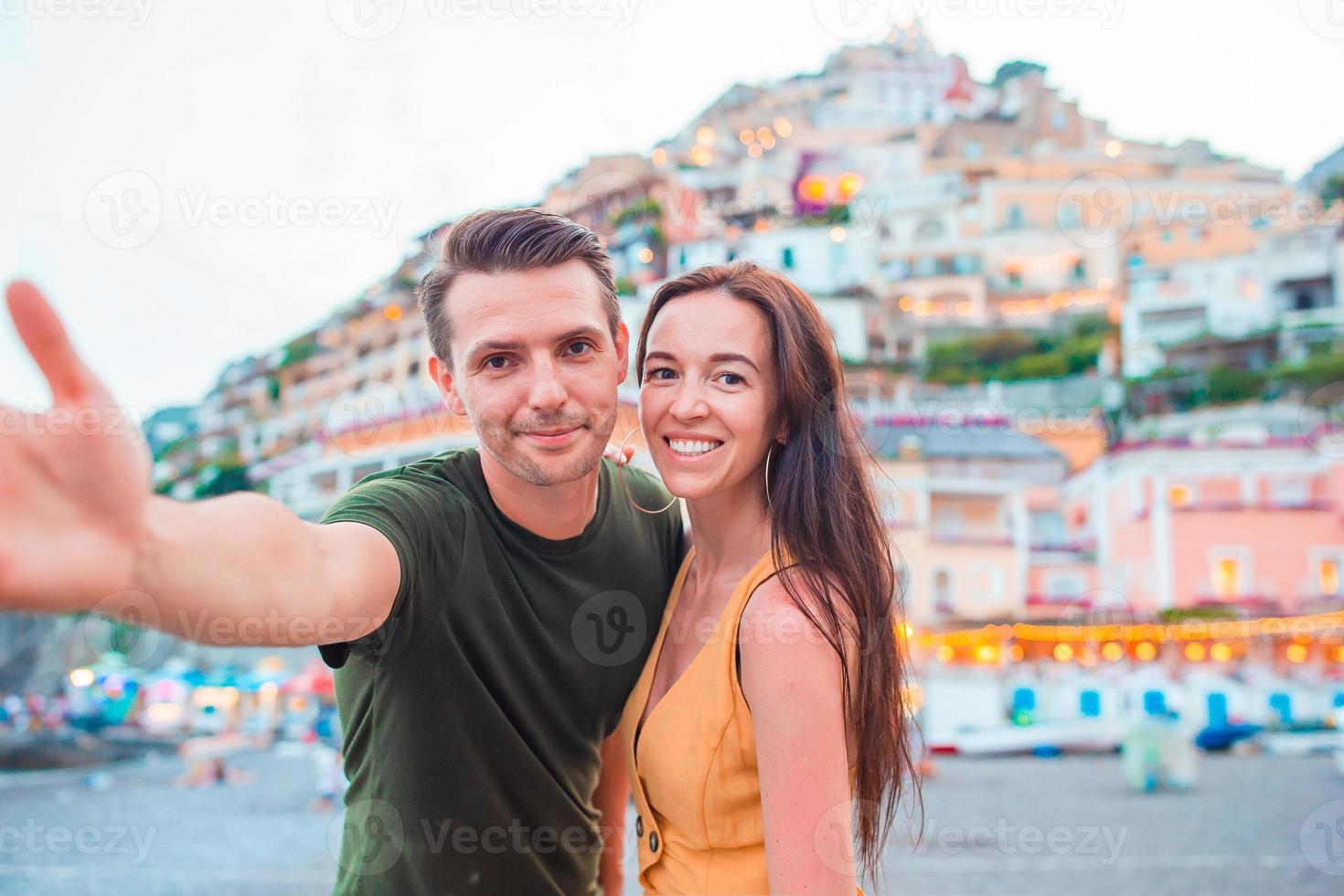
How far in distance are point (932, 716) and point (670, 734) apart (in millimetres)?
20988

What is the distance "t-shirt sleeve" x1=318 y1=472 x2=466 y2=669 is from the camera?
1626 millimetres

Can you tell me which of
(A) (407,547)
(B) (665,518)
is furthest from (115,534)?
(B) (665,518)

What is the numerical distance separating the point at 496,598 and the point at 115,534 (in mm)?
897

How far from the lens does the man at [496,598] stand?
5.72ft

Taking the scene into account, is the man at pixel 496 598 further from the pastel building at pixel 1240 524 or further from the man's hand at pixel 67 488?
the pastel building at pixel 1240 524

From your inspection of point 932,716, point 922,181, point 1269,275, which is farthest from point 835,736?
point 922,181

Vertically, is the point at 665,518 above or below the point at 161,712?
above

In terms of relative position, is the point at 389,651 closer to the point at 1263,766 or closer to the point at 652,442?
the point at 652,442

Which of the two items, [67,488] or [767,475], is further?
[767,475]

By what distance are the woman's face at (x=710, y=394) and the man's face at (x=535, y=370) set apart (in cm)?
12

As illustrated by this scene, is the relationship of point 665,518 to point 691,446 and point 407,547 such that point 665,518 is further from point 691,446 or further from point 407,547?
point 407,547

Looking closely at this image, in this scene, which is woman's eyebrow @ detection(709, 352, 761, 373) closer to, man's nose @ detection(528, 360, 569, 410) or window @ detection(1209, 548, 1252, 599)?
man's nose @ detection(528, 360, 569, 410)

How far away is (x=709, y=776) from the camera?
171 cm

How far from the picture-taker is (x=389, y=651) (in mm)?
1741
